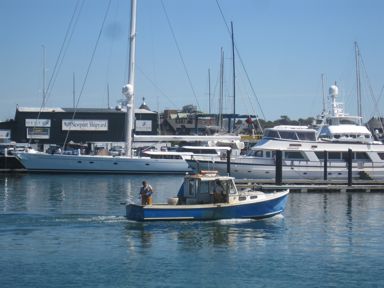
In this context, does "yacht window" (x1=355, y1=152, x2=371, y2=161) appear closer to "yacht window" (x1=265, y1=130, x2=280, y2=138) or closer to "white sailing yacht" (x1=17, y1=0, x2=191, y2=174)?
"yacht window" (x1=265, y1=130, x2=280, y2=138)

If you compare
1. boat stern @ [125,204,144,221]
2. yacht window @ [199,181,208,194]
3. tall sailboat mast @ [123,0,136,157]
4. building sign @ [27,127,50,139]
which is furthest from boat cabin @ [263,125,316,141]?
building sign @ [27,127,50,139]

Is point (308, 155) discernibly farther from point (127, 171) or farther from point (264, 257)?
point (264, 257)

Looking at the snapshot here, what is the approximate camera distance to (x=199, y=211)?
32438 mm

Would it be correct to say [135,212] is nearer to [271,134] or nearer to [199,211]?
[199,211]

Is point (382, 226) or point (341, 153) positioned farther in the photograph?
point (341, 153)

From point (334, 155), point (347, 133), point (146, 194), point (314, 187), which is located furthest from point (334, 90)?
point (146, 194)

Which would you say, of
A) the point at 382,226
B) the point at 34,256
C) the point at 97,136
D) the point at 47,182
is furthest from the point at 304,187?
the point at 97,136

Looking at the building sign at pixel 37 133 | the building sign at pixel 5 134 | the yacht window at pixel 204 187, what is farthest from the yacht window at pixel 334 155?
the building sign at pixel 5 134

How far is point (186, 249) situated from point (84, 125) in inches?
2366

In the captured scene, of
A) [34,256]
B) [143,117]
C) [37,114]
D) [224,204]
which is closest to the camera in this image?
[34,256]

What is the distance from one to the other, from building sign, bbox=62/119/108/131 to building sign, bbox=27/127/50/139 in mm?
2071

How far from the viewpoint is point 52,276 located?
22844 mm

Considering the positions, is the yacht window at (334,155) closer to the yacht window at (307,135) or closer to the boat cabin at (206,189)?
the yacht window at (307,135)

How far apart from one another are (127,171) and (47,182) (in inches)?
438
